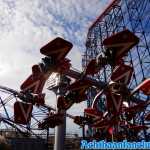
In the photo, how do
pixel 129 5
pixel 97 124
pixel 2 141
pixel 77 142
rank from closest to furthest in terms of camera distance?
1. pixel 2 141
2. pixel 97 124
3. pixel 129 5
4. pixel 77 142

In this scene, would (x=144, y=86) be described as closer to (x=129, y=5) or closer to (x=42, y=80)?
(x=42, y=80)

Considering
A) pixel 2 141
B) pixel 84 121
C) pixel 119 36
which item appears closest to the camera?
pixel 2 141

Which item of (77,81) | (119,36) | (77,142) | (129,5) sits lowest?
(77,142)

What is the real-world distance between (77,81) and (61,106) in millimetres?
1149

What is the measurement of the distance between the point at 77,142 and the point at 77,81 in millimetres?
28600

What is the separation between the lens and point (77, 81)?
11203 millimetres

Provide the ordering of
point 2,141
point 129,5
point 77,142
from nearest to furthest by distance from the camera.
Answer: point 2,141
point 129,5
point 77,142

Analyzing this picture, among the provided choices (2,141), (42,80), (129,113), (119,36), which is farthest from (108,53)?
(2,141)

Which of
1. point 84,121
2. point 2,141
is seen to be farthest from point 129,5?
point 2,141

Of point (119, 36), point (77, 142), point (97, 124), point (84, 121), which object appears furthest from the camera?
point (77, 142)

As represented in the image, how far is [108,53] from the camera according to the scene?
33.0ft

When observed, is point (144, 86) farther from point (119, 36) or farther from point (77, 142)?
point (77, 142)

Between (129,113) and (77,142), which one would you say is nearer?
(129,113)

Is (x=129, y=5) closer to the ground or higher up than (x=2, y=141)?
higher up
